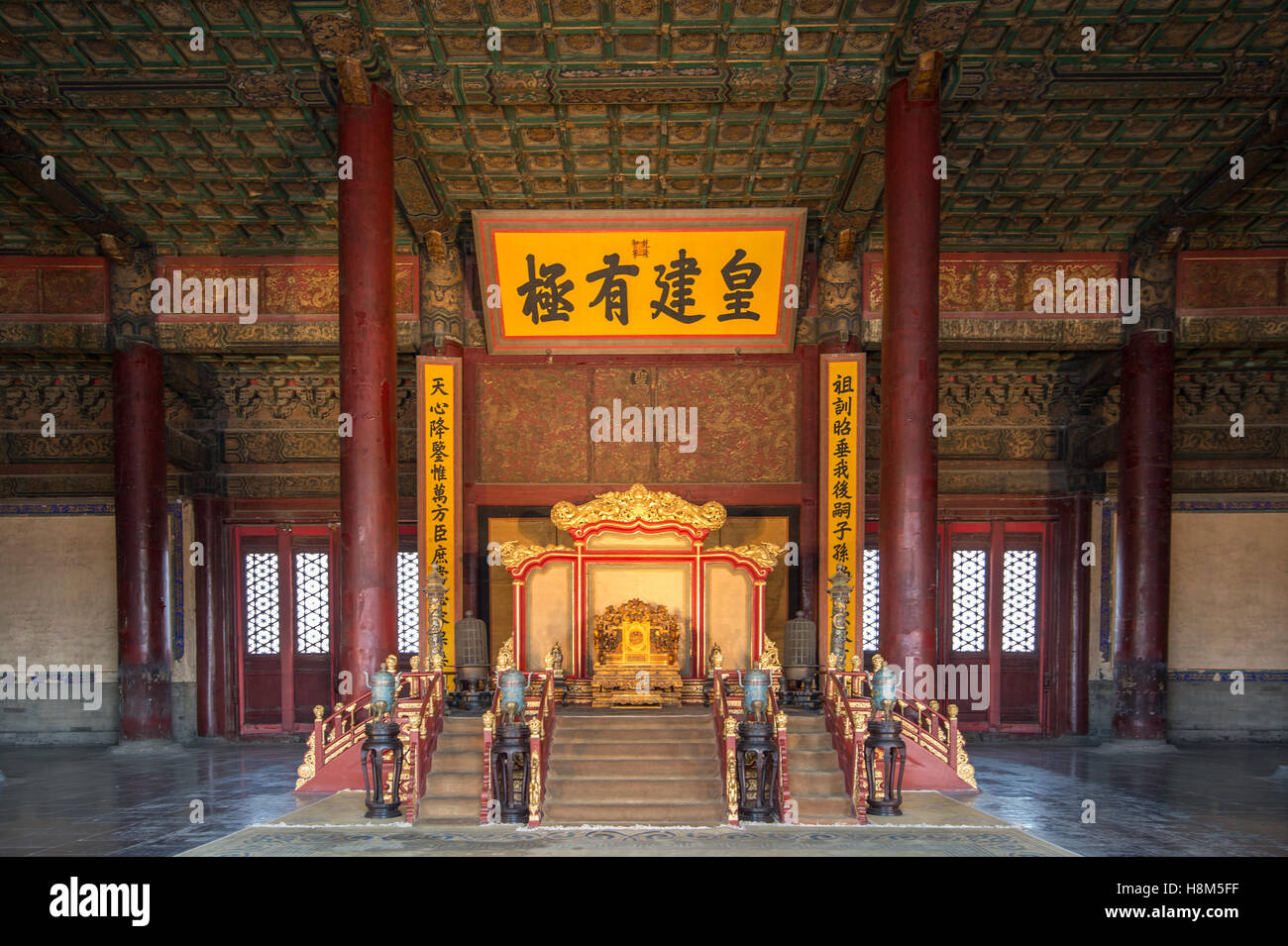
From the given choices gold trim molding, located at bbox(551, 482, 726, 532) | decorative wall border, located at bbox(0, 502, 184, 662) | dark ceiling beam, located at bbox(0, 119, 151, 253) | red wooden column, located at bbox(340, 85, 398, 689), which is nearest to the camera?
red wooden column, located at bbox(340, 85, 398, 689)

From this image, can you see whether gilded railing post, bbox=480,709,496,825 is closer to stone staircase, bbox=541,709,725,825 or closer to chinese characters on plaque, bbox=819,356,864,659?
stone staircase, bbox=541,709,725,825

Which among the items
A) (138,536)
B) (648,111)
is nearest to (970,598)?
(648,111)

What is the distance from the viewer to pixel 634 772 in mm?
6852

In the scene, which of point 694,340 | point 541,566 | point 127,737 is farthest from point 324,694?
point 694,340

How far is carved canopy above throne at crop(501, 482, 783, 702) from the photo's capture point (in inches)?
370

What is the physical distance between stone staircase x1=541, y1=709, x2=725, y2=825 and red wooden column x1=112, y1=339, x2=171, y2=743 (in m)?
5.65

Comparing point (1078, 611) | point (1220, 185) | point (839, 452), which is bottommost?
point (1078, 611)

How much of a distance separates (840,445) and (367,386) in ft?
17.2

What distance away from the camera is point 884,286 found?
7742mm

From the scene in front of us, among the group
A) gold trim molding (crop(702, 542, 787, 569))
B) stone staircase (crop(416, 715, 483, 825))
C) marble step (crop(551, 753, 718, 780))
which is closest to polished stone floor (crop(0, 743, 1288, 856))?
stone staircase (crop(416, 715, 483, 825))

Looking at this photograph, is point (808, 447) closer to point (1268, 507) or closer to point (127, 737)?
point (1268, 507)

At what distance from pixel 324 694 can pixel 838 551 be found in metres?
6.78

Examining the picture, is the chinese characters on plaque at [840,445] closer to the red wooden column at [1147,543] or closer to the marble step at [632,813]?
the red wooden column at [1147,543]

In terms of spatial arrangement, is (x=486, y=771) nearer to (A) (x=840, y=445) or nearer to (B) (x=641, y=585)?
(B) (x=641, y=585)
